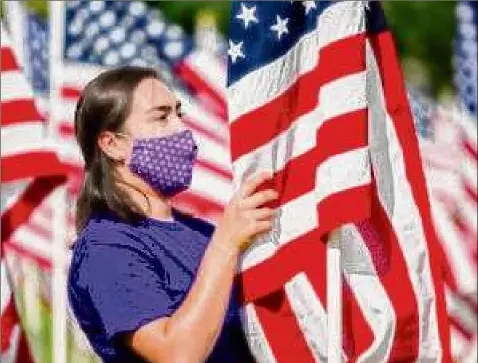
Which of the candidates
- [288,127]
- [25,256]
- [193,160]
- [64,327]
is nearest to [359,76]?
[288,127]

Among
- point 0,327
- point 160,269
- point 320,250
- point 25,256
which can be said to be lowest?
point 25,256

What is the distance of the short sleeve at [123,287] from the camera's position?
17.4 feet

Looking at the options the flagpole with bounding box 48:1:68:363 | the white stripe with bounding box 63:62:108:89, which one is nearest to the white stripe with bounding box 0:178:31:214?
the flagpole with bounding box 48:1:68:363

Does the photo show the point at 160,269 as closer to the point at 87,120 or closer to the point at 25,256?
the point at 87,120

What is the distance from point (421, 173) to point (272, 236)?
0.61 meters

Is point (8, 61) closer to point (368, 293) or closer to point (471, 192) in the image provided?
point (368, 293)

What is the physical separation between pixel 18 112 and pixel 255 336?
3.28 metres

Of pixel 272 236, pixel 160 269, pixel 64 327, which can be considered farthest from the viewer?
pixel 64 327

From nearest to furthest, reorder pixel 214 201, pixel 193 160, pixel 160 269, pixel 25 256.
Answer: pixel 160 269, pixel 193 160, pixel 25 256, pixel 214 201

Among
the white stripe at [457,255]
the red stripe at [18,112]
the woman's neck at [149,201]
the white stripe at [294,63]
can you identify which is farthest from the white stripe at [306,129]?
the white stripe at [457,255]

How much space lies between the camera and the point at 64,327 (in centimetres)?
859

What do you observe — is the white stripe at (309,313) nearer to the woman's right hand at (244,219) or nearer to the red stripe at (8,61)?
the woman's right hand at (244,219)

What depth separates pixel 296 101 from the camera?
678 cm

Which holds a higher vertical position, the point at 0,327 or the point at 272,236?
the point at 272,236
